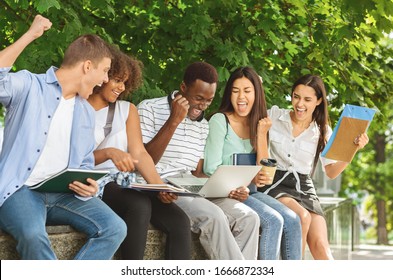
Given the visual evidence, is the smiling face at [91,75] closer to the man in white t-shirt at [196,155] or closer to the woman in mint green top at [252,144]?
the man in white t-shirt at [196,155]

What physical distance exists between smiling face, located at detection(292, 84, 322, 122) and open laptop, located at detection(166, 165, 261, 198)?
90 cm

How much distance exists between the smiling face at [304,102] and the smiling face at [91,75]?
1917 mm

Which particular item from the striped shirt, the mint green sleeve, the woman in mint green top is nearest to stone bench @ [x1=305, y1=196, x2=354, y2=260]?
the woman in mint green top

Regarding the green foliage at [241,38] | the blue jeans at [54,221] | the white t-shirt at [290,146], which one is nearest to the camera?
the blue jeans at [54,221]

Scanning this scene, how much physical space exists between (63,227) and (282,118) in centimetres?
215

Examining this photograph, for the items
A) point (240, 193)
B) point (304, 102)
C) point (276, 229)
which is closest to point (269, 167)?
point (240, 193)

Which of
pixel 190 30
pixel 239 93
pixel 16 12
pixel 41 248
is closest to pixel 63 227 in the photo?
pixel 41 248

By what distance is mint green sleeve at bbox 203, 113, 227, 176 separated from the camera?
6172mm

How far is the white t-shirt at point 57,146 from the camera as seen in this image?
4926 mm

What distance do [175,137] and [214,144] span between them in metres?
0.27

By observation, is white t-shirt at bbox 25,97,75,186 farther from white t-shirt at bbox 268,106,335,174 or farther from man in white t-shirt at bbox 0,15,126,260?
white t-shirt at bbox 268,106,335,174

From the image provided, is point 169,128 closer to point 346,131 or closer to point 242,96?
point 242,96

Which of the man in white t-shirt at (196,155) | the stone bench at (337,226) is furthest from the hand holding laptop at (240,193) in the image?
the stone bench at (337,226)

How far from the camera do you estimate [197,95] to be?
6.14 metres
